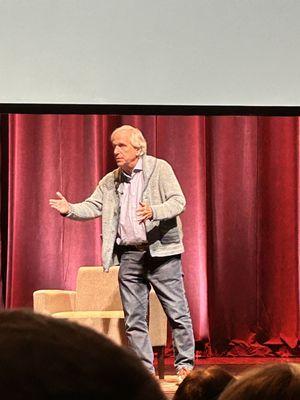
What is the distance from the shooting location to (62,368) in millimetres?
320

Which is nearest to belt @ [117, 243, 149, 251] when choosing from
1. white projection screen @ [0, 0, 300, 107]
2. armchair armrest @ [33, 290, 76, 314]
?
armchair armrest @ [33, 290, 76, 314]

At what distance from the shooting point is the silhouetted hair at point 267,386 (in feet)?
1.69

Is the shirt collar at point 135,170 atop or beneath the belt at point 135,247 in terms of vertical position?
atop

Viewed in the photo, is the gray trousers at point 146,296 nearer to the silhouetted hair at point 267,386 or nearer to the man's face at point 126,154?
the man's face at point 126,154

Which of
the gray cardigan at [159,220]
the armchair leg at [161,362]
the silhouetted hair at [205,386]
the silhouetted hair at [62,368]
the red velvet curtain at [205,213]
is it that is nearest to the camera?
the silhouetted hair at [62,368]

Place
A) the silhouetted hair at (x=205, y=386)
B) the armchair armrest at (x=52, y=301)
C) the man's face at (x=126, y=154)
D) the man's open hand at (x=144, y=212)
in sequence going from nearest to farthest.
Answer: the silhouetted hair at (x=205, y=386), the man's open hand at (x=144, y=212), the man's face at (x=126, y=154), the armchair armrest at (x=52, y=301)

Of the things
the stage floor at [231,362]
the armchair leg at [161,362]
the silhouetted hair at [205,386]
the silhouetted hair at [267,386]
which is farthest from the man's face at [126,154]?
the silhouetted hair at [267,386]

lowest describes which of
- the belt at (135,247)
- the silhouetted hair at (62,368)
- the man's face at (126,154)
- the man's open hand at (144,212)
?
the belt at (135,247)

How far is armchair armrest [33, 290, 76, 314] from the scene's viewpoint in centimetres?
458

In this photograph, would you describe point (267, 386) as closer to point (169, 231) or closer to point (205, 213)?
point (169, 231)

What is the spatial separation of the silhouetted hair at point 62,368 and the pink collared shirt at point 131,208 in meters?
3.35

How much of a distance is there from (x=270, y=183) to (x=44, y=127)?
1476 millimetres

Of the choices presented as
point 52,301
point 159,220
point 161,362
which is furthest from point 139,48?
point 52,301

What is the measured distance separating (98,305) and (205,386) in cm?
375
